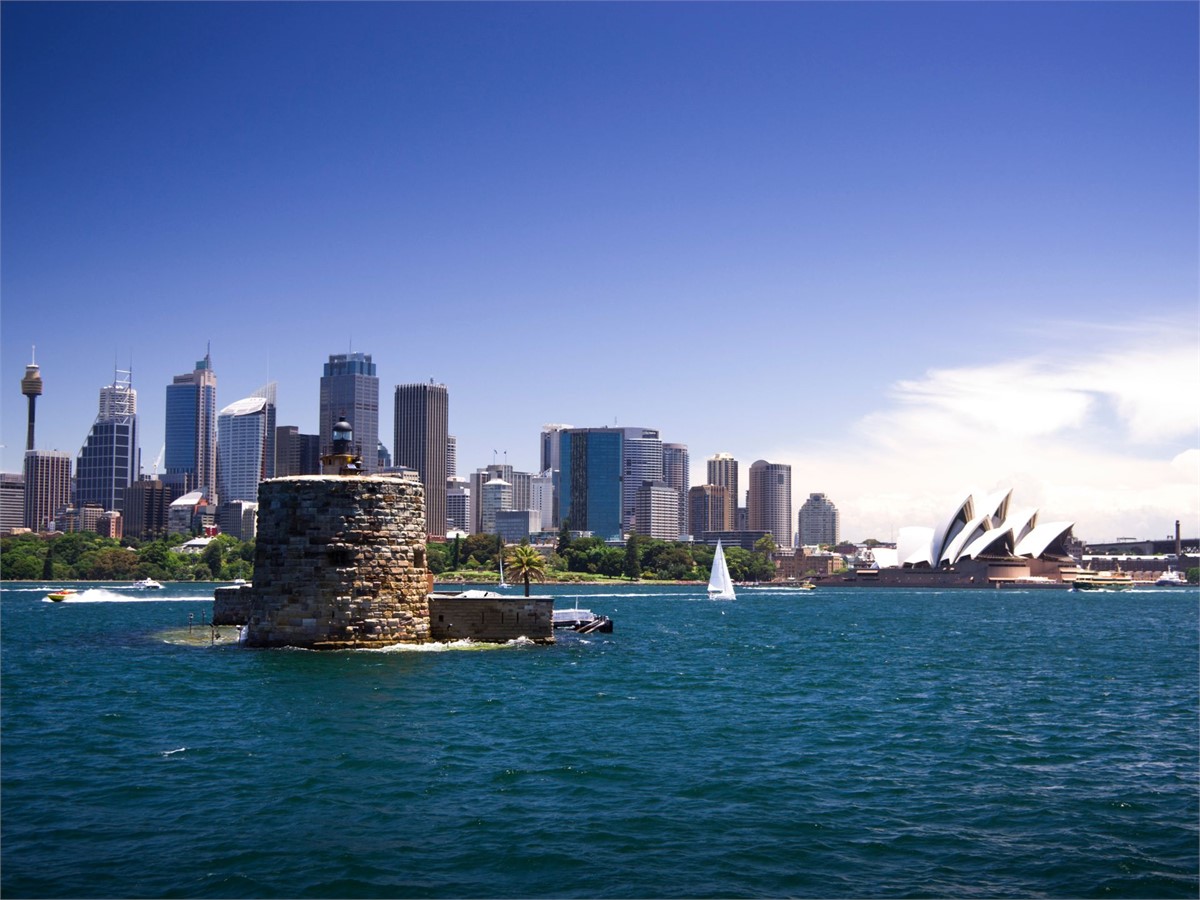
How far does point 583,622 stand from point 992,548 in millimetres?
145391

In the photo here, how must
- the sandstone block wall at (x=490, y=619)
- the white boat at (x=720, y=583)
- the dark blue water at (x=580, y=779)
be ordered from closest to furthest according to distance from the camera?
1. the dark blue water at (x=580, y=779)
2. the sandstone block wall at (x=490, y=619)
3. the white boat at (x=720, y=583)

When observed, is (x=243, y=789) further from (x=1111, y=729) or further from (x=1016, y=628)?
(x=1016, y=628)

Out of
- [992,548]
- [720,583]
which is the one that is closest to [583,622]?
[720,583]

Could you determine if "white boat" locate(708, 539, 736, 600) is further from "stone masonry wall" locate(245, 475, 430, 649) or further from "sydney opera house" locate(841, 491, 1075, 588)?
"stone masonry wall" locate(245, 475, 430, 649)

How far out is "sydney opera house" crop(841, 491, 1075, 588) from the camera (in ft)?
607

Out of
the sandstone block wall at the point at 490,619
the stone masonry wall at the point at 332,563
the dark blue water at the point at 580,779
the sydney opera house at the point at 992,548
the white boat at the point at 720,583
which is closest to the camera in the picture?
the dark blue water at the point at 580,779

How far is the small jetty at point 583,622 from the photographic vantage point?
193 feet

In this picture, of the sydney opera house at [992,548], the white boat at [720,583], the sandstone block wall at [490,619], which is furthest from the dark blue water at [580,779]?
the sydney opera house at [992,548]

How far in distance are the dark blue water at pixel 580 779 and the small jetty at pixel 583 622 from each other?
18633 mm

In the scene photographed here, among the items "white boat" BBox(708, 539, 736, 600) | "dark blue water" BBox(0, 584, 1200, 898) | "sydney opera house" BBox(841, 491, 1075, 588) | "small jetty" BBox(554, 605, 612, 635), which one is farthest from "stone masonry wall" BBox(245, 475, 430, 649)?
"sydney opera house" BBox(841, 491, 1075, 588)

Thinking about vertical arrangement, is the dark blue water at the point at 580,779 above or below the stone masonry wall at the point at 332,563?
below

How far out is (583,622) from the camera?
5975 cm

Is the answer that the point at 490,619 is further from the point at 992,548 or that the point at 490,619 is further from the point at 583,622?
the point at 992,548

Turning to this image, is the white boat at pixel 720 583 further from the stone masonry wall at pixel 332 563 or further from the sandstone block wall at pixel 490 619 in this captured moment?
the stone masonry wall at pixel 332 563
